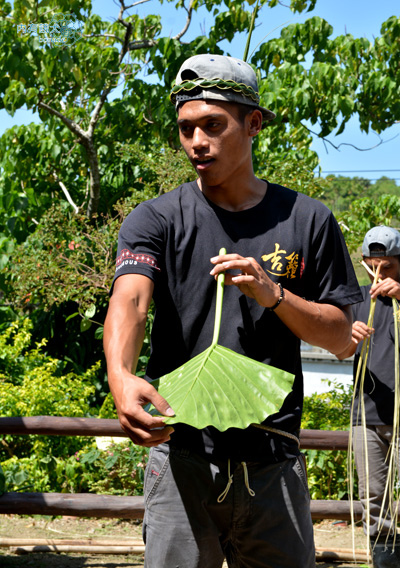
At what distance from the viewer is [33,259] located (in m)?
5.96

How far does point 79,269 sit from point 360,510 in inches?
123

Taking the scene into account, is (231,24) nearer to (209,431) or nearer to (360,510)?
(360,510)

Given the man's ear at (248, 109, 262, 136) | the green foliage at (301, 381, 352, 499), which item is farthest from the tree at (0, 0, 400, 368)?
the man's ear at (248, 109, 262, 136)

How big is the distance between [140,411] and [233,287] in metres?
0.49

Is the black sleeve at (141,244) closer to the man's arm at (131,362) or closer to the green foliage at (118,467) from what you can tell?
the man's arm at (131,362)

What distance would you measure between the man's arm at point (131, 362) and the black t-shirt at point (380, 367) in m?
2.38

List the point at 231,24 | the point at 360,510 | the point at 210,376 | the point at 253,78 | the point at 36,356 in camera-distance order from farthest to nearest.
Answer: the point at 231,24 → the point at 36,356 → the point at 360,510 → the point at 253,78 → the point at 210,376

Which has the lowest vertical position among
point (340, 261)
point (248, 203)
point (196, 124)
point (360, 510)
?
point (360, 510)

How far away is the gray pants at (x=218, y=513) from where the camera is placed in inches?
60.9

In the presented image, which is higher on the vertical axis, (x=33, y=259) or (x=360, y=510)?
(x=33, y=259)

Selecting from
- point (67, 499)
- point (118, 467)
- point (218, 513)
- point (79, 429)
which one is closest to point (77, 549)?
point (67, 499)

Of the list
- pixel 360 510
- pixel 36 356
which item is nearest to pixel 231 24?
pixel 36 356

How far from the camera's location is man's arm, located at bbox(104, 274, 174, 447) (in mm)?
1227

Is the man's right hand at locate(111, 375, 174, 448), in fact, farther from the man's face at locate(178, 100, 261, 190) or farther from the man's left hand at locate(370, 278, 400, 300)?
the man's left hand at locate(370, 278, 400, 300)
